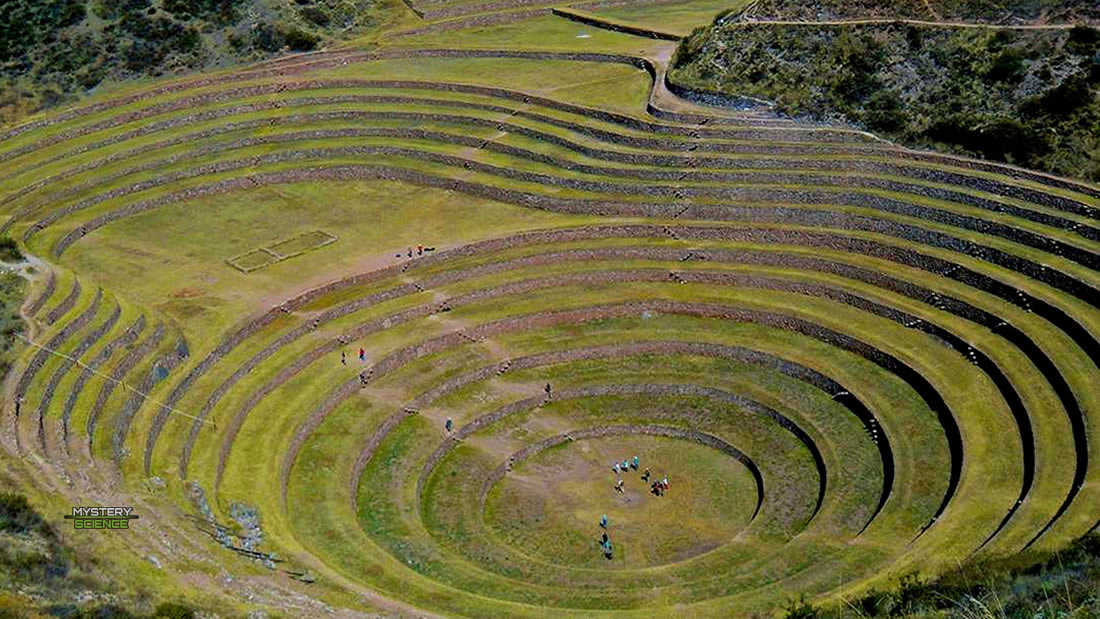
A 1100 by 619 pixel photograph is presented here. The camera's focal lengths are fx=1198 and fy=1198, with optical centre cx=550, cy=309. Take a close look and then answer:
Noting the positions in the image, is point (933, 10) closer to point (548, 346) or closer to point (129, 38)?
point (548, 346)

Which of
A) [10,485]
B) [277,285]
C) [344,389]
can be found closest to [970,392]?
[344,389]

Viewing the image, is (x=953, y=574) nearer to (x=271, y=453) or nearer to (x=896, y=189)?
(x=271, y=453)

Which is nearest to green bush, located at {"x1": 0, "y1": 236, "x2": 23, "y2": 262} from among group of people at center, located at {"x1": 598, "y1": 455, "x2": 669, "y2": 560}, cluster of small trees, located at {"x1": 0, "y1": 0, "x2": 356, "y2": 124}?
cluster of small trees, located at {"x1": 0, "y1": 0, "x2": 356, "y2": 124}

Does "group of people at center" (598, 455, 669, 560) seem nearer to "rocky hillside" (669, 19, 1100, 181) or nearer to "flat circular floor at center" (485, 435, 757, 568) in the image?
"flat circular floor at center" (485, 435, 757, 568)

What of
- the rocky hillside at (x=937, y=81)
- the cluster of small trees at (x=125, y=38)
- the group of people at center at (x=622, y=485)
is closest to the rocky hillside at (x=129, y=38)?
the cluster of small trees at (x=125, y=38)

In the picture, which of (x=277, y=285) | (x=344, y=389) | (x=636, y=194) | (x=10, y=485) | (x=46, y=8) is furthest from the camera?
(x=46, y=8)
